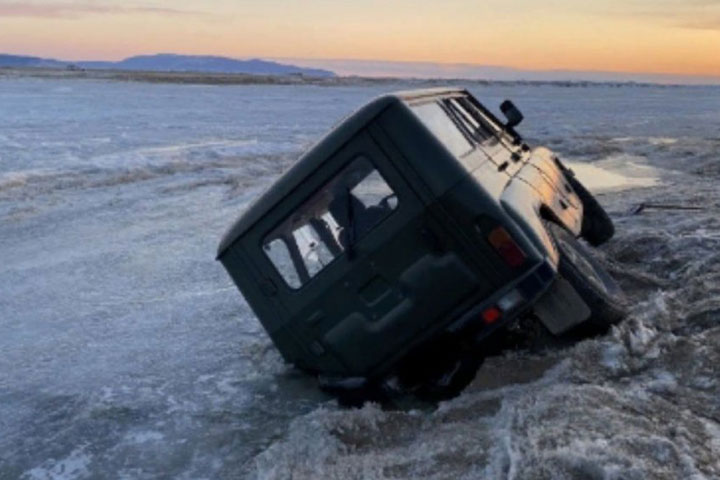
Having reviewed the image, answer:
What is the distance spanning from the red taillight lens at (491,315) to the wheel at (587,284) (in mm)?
599

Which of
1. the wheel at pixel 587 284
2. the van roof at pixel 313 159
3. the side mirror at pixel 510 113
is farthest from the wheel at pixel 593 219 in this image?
the van roof at pixel 313 159

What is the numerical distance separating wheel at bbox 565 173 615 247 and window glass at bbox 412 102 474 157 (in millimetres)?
3275

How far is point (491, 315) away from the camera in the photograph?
491cm

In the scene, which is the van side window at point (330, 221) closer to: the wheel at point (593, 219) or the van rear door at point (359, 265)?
the van rear door at point (359, 265)

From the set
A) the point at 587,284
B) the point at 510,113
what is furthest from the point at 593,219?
the point at 587,284

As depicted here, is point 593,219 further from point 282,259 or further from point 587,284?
point 282,259

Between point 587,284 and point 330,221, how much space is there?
1623 millimetres

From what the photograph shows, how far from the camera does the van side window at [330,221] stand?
16.8ft

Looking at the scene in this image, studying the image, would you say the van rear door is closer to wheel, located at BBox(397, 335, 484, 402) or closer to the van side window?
the van side window

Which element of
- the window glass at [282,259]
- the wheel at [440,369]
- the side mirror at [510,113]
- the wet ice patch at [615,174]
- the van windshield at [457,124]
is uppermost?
the van windshield at [457,124]

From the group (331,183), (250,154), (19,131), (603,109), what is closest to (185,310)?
(331,183)

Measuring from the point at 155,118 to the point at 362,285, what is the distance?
26.9 metres

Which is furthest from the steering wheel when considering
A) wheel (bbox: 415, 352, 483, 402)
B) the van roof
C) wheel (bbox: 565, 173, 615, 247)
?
wheel (bbox: 565, 173, 615, 247)

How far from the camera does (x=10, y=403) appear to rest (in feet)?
19.4
